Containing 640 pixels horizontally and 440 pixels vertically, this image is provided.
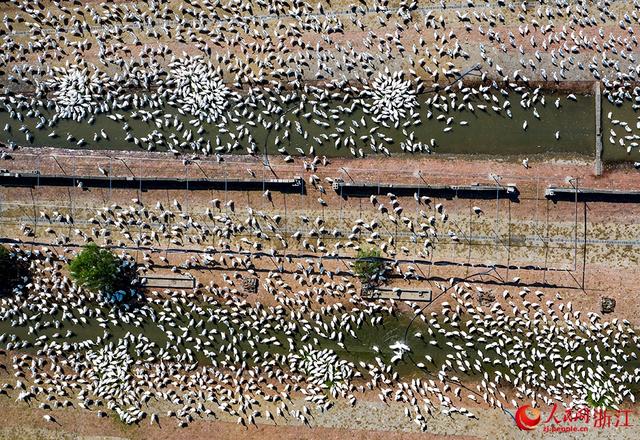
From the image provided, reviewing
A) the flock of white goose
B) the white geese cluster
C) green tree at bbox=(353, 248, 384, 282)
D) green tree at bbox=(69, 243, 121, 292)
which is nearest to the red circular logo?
green tree at bbox=(353, 248, 384, 282)

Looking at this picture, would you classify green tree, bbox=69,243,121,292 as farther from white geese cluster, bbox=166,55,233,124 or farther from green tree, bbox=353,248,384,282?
green tree, bbox=353,248,384,282

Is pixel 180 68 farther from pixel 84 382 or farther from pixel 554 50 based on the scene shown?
pixel 554 50

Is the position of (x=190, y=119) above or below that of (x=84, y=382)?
above

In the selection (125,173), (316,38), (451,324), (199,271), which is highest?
(316,38)

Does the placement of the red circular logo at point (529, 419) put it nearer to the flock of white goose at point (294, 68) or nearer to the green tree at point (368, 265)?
the green tree at point (368, 265)

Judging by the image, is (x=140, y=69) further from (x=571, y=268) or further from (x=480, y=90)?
(x=571, y=268)

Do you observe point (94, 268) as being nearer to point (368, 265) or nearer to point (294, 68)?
point (368, 265)

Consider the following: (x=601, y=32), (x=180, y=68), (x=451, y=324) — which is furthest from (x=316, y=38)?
(x=451, y=324)
